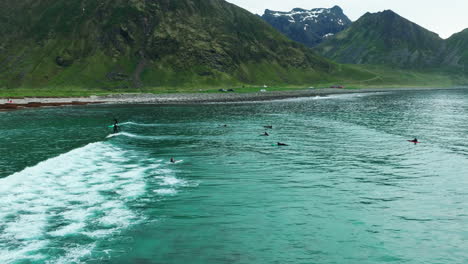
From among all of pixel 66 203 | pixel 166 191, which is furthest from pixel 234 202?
pixel 66 203

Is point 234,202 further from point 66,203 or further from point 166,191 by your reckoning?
point 66,203

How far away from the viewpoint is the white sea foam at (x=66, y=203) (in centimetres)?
2330

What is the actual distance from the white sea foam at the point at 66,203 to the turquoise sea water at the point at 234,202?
0.10 metres

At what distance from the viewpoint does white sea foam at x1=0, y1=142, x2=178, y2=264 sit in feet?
76.4

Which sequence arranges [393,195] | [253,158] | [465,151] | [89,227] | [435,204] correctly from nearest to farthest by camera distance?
[89,227] < [435,204] < [393,195] < [253,158] < [465,151]

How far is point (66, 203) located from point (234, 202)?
45.1ft

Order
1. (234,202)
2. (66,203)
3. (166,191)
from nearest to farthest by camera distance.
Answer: (66,203), (234,202), (166,191)

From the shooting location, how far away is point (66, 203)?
3133 centimetres

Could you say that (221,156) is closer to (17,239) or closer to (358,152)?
(358,152)

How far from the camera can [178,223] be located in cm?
2722

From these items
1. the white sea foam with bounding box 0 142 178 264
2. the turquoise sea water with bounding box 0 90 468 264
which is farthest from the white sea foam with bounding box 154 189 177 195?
the white sea foam with bounding box 0 142 178 264

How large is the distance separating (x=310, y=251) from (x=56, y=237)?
16.0 meters

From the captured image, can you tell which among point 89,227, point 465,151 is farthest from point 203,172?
point 465,151

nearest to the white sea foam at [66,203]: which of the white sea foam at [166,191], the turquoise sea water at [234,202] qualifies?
the turquoise sea water at [234,202]
